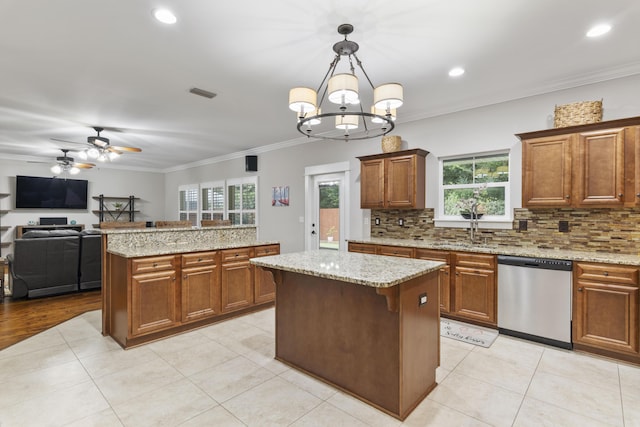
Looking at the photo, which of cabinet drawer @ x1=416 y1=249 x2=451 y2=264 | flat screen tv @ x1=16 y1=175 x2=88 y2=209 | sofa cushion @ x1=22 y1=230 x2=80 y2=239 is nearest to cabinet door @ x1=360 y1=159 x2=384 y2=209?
cabinet drawer @ x1=416 y1=249 x2=451 y2=264

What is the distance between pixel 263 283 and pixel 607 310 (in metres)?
3.58

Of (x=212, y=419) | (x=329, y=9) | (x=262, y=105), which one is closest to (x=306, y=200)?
(x=262, y=105)

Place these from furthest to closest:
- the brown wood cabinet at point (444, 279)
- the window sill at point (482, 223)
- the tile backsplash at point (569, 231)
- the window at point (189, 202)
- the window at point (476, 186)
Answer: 1. the window at point (189, 202)
2. the window at point (476, 186)
3. the window sill at point (482, 223)
4. the brown wood cabinet at point (444, 279)
5. the tile backsplash at point (569, 231)

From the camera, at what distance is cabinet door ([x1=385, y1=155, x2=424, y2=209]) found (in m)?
4.34

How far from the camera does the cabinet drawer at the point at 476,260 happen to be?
3.44 meters

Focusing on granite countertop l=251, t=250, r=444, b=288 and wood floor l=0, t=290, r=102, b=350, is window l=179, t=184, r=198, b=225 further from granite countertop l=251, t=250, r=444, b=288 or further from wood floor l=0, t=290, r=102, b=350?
granite countertop l=251, t=250, r=444, b=288

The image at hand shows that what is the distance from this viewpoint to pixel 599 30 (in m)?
2.57

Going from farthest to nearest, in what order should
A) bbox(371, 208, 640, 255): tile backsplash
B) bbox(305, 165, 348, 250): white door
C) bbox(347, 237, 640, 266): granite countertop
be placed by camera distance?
bbox(305, 165, 348, 250): white door → bbox(371, 208, 640, 255): tile backsplash → bbox(347, 237, 640, 266): granite countertop

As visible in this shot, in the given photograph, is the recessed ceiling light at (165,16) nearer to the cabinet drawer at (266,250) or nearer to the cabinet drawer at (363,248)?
the cabinet drawer at (266,250)

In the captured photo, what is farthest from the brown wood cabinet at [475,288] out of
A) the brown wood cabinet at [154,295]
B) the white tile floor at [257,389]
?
the brown wood cabinet at [154,295]

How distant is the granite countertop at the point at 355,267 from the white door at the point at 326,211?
8.84 ft

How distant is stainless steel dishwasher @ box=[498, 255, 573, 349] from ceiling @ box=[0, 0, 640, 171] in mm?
1960

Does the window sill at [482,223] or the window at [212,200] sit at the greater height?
the window at [212,200]

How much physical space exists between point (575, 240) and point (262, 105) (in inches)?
160
